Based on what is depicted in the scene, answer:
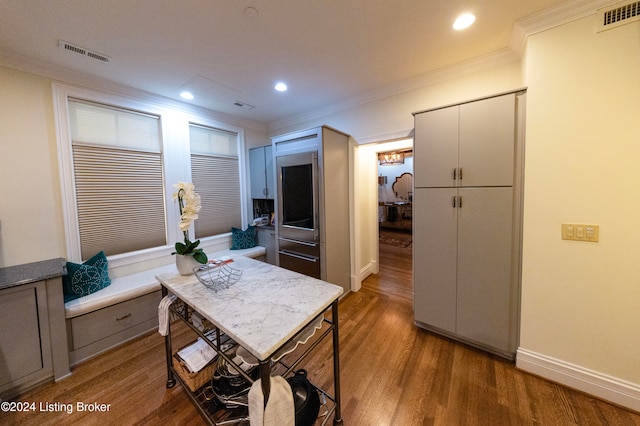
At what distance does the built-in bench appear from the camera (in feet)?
6.59

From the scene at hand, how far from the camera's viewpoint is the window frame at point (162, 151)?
229 cm

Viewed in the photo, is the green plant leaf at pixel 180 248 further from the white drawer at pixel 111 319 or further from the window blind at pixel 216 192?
the window blind at pixel 216 192

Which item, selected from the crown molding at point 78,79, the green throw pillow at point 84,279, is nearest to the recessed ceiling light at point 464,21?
the crown molding at point 78,79

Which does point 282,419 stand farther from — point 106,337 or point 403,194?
point 403,194

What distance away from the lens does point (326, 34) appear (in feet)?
5.97

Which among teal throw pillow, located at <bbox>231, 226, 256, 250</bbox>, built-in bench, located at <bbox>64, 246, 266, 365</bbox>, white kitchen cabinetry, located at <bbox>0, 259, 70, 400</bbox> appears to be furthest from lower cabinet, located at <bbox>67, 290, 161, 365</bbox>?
teal throw pillow, located at <bbox>231, 226, 256, 250</bbox>

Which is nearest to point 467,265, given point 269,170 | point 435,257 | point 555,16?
point 435,257

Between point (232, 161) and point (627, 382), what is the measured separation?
4.80 meters

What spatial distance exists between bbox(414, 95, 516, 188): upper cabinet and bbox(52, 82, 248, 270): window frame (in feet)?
9.32

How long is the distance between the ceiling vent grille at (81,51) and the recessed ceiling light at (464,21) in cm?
307

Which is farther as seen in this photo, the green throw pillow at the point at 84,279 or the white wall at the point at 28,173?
the green throw pillow at the point at 84,279

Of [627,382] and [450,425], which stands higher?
[627,382]

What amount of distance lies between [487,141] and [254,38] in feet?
7.08

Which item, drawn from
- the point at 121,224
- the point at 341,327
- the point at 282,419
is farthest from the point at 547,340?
the point at 121,224
